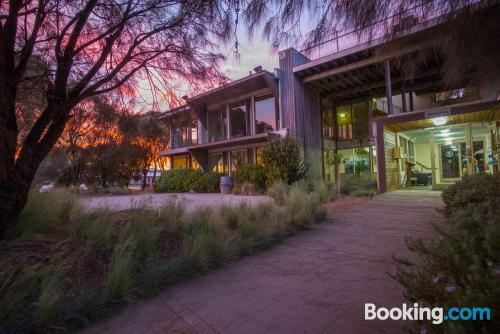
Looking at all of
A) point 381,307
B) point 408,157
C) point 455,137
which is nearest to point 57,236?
point 381,307

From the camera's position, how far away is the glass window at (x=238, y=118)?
15.8 m

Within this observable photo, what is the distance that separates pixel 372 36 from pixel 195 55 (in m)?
2.65

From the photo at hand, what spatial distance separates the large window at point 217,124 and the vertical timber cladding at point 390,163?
366 inches

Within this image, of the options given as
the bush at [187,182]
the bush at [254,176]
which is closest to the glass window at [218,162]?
the bush at [187,182]

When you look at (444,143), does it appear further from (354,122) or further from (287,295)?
(287,295)

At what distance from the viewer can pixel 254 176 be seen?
11.8 metres

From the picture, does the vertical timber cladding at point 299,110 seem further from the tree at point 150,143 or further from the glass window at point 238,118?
the tree at point 150,143

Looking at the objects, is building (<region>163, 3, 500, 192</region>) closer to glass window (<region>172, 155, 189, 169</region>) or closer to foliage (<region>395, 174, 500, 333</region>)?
glass window (<region>172, 155, 189, 169</region>)

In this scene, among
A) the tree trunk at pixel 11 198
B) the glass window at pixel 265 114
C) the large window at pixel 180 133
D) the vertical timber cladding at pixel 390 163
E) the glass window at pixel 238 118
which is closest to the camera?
the tree trunk at pixel 11 198

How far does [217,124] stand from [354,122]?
861 cm

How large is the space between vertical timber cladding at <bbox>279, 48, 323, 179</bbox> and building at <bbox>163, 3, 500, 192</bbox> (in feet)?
0.17

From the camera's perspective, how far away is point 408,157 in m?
14.1

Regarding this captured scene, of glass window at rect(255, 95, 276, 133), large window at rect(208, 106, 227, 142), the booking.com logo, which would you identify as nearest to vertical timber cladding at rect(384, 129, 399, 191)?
glass window at rect(255, 95, 276, 133)

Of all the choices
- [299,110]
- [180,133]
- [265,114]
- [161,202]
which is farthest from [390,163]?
[180,133]
